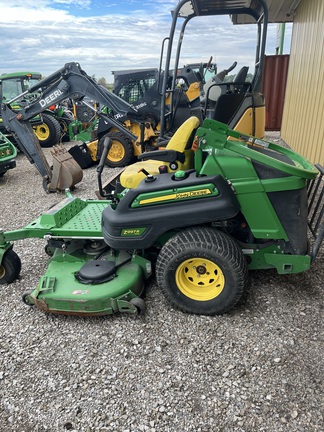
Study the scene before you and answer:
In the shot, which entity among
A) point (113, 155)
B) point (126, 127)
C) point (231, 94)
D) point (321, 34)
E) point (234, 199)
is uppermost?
point (321, 34)

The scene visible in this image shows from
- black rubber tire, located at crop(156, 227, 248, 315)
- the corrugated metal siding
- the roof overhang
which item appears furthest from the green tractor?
black rubber tire, located at crop(156, 227, 248, 315)

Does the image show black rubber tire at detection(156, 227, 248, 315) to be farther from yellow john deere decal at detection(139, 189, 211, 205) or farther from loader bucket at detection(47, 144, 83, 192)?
loader bucket at detection(47, 144, 83, 192)

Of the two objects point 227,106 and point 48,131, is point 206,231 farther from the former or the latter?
point 48,131

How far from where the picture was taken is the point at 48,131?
1111 centimetres

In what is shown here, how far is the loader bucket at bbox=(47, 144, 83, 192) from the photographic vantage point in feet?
20.9

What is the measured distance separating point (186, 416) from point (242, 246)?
1.31 m

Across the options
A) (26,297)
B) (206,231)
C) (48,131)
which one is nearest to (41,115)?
(48,131)

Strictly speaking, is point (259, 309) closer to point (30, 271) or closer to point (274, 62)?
point (30, 271)

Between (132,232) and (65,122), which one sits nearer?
(132,232)

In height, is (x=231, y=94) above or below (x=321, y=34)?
below

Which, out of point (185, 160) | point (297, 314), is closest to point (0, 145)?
point (185, 160)

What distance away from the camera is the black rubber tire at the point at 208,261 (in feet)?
8.57

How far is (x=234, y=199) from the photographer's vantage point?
262cm

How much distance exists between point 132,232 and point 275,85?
10.3 m
